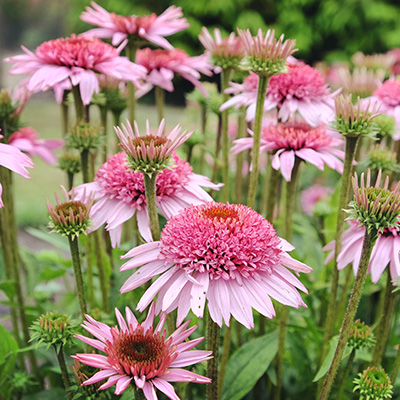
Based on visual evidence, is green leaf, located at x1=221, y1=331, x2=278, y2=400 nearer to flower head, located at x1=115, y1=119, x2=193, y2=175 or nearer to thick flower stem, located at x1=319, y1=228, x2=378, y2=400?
thick flower stem, located at x1=319, y1=228, x2=378, y2=400

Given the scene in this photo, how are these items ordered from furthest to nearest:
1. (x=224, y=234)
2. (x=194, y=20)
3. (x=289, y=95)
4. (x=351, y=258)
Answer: (x=194, y=20)
(x=289, y=95)
(x=351, y=258)
(x=224, y=234)

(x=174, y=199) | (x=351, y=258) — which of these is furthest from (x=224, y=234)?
(x=351, y=258)

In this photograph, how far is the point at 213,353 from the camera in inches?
29.4

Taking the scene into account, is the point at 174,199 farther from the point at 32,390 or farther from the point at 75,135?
the point at 32,390

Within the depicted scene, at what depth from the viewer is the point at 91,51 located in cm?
110

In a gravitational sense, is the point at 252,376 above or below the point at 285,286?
below

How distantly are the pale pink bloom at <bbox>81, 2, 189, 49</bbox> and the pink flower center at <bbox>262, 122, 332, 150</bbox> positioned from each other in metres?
0.37

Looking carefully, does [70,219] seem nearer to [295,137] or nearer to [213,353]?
[213,353]

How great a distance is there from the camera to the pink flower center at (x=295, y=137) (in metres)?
0.99

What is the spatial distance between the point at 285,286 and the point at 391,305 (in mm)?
334

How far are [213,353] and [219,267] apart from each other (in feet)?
0.44

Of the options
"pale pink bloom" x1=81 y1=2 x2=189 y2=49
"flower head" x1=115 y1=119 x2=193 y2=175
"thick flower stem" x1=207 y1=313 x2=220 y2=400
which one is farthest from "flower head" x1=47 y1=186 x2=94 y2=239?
"pale pink bloom" x1=81 y1=2 x2=189 y2=49

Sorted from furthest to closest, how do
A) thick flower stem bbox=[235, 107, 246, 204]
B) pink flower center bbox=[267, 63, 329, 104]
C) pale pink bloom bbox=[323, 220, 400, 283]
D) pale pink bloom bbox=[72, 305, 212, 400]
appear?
thick flower stem bbox=[235, 107, 246, 204]
pink flower center bbox=[267, 63, 329, 104]
pale pink bloom bbox=[323, 220, 400, 283]
pale pink bloom bbox=[72, 305, 212, 400]

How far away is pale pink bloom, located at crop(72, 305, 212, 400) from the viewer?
2.08ft
